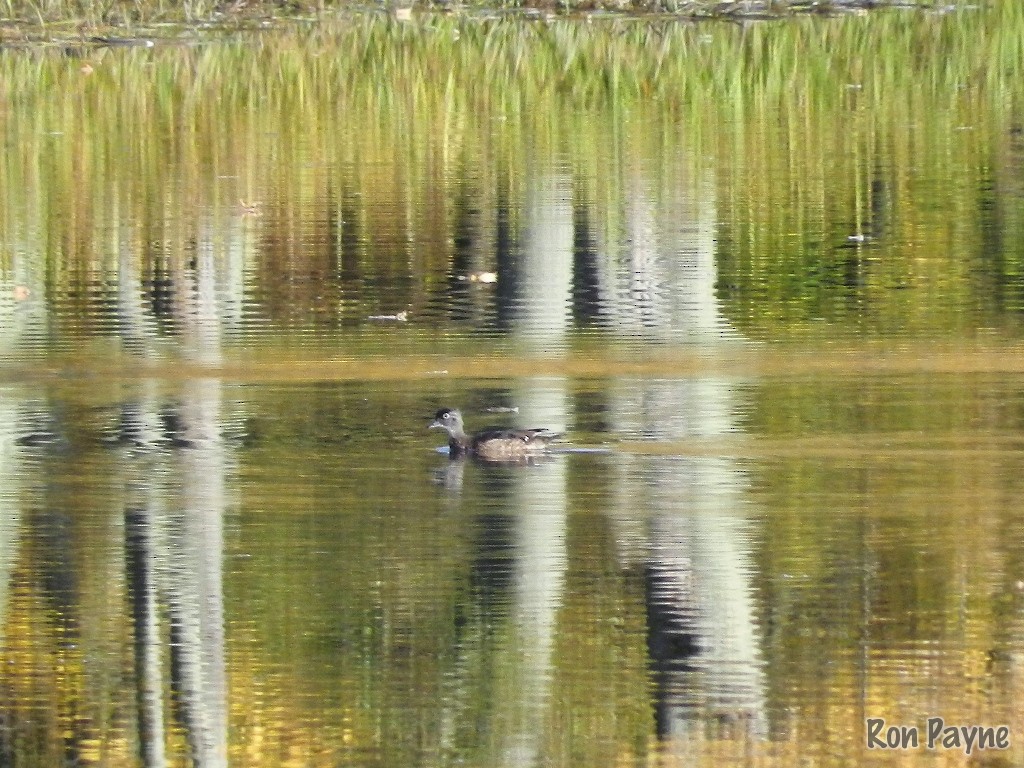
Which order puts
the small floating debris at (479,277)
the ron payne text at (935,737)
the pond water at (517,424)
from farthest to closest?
the small floating debris at (479,277) → the pond water at (517,424) → the ron payne text at (935,737)

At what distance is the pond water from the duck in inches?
3.7

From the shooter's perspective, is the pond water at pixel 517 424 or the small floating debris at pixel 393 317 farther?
the small floating debris at pixel 393 317

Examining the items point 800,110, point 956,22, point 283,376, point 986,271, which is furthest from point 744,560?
point 956,22

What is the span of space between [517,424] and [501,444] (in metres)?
0.84

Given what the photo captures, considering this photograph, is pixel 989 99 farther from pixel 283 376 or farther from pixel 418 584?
pixel 418 584

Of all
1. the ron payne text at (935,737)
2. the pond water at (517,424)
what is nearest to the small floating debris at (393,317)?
the pond water at (517,424)

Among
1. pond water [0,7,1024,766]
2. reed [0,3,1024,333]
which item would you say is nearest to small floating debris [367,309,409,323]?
pond water [0,7,1024,766]

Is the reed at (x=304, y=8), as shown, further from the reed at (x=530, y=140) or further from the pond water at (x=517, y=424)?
the pond water at (x=517, y=424)

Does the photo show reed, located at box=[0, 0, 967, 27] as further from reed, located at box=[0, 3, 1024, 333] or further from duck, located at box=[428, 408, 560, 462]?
duck, located at box=[428, 408, 560, 462]

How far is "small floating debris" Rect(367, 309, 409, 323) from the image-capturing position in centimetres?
1530

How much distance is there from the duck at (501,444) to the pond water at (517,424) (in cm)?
9

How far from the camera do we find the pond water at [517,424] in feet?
29.0

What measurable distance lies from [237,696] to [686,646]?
1.47 meters

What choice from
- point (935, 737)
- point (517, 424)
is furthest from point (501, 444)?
point (935, 737)
